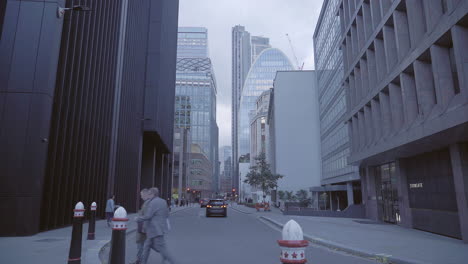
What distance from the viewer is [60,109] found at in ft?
51.3

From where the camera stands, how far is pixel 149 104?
3722 centimetres

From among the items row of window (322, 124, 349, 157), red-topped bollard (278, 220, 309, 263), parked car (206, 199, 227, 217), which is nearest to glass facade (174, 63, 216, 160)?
row of window (322, 124, 349, 157)

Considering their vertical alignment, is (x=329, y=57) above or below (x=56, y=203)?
above

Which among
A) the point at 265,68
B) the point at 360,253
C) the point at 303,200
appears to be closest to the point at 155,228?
the point at 360,253

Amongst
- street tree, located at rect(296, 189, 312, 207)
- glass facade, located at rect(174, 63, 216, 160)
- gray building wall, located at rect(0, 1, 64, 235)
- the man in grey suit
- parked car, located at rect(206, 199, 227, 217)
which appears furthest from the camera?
glass facade, located at rect(174, 63, 216, 160)

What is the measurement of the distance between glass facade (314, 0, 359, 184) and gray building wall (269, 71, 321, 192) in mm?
16826

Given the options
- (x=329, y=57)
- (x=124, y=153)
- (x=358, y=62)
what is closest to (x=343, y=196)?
(x=329, y=57)

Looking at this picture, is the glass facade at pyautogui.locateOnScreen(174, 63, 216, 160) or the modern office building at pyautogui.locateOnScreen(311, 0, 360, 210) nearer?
the modern office building at pyautogui.locateOnScreen(311, 0, 360, 210)

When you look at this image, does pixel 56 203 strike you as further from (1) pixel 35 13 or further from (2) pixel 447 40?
(2) pixel 447 40

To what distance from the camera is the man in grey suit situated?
6.37 metres

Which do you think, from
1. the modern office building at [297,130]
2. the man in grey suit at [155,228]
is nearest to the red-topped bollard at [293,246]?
the man in grey suit at [155,228]

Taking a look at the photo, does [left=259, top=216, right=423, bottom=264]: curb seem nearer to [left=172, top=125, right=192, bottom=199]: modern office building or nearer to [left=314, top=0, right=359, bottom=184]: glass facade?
[left=314, top=0, right=359, bottom=184]: glass facade

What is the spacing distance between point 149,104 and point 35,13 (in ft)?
76.6

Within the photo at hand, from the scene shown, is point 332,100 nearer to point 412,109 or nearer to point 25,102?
point 412,109
